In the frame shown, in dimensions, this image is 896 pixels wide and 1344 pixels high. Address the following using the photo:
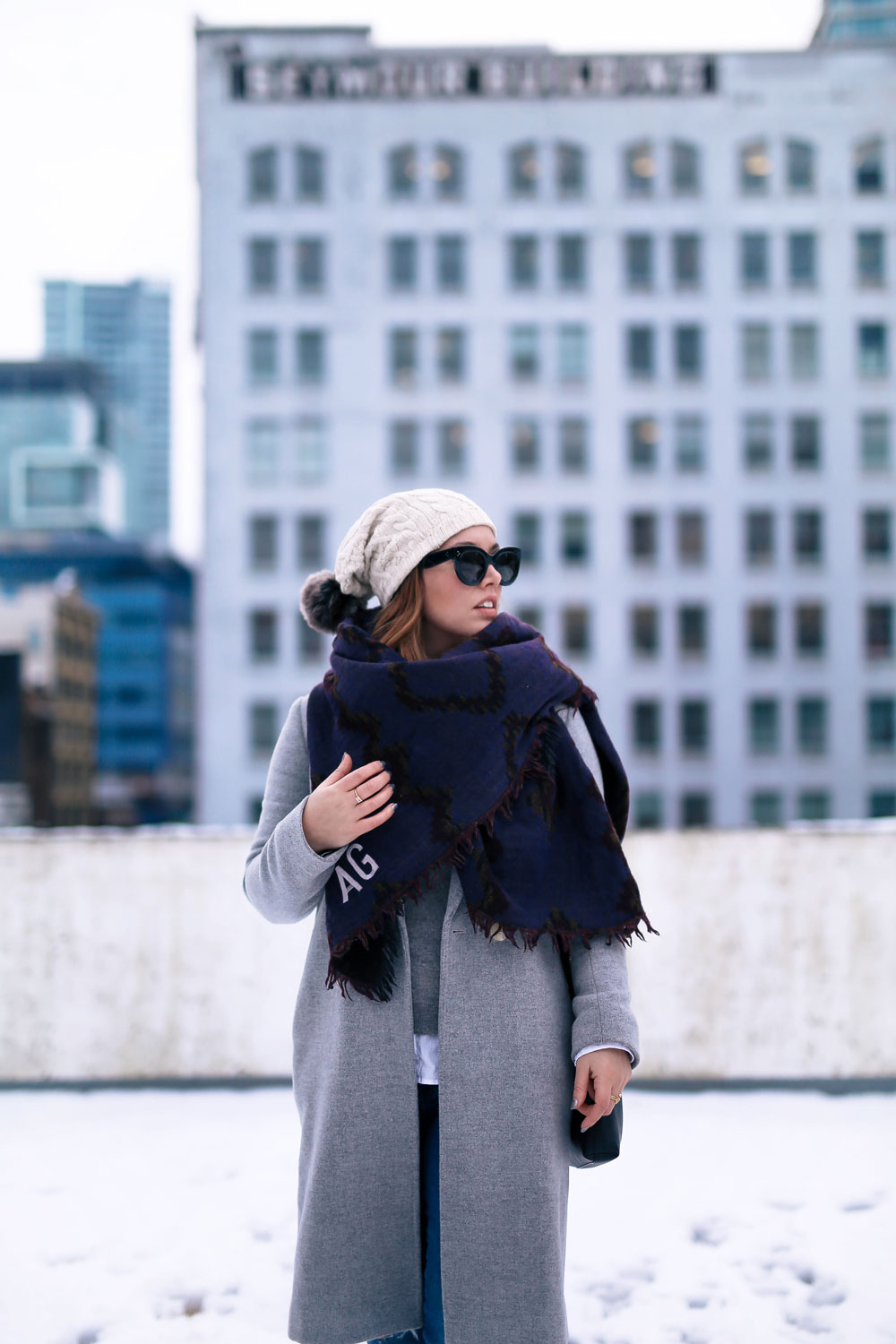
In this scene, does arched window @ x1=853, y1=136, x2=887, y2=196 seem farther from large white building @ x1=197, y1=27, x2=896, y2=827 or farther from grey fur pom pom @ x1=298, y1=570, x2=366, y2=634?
grey fur pom pom @ x1=298, y1=570, x2=366, y2=634

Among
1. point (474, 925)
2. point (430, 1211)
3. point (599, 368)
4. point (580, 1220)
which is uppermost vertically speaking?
point (599, 368)

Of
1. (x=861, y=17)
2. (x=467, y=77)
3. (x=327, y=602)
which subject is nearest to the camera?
(x=327, y=602)

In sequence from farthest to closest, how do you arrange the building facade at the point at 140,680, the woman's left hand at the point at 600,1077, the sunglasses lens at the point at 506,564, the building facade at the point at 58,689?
the building facade at the point at 140,680 → the building facade at the point at 58,689 → the sunglasses lens at the point at 506,564 → the woman's left hand at the point at 600,1077

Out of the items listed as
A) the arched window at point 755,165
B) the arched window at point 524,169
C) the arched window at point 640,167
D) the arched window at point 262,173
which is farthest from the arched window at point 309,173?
the arched window at point 755,165

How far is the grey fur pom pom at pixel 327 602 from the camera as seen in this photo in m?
1.98

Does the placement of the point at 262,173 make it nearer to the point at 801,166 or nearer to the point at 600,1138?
the point at 801,166

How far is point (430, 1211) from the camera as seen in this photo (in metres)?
1.77

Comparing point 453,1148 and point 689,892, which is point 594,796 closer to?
point 453,1148

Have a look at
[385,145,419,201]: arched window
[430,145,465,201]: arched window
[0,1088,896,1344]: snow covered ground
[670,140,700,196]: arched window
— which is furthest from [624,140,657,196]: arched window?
[0,1088,896,1344]: snow covered ground

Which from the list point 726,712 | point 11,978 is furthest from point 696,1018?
point 726,712

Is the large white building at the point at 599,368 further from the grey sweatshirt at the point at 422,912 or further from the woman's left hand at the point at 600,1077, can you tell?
the woman's left hand at the point at 600,1077

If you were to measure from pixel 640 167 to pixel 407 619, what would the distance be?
1727 inches

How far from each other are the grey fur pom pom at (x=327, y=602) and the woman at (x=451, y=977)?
0.17 meters

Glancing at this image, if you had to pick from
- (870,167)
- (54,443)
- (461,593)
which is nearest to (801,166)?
(870,167)
